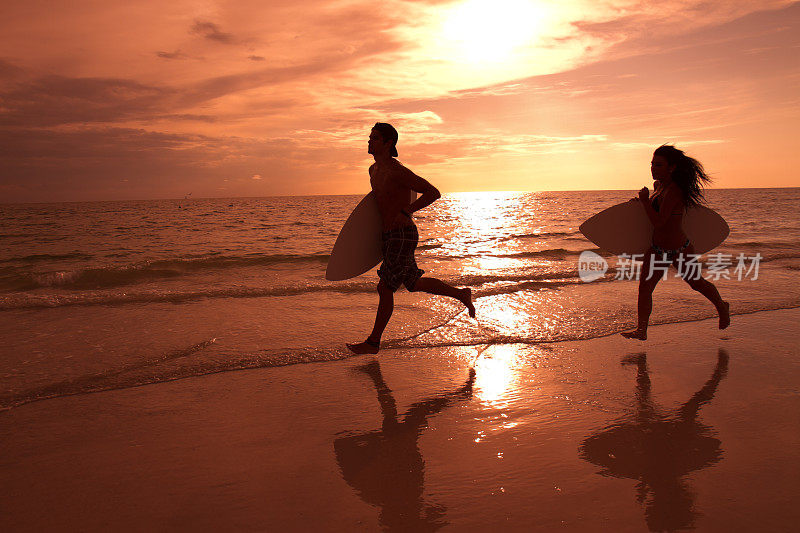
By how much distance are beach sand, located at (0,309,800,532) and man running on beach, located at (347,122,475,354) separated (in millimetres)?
557

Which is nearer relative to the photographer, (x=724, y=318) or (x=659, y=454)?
(x=659, y=454)

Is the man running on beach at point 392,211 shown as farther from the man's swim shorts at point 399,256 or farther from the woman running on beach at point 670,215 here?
the woman running on beach at point 670,215

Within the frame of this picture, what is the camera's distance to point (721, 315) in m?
4.82

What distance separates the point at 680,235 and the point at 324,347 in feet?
10.9

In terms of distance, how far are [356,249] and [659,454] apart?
116 inches

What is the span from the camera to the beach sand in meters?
2.05

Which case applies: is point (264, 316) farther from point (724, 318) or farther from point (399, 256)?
point (724, 318)

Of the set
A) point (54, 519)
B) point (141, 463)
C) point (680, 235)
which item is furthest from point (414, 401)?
point (680, 235)

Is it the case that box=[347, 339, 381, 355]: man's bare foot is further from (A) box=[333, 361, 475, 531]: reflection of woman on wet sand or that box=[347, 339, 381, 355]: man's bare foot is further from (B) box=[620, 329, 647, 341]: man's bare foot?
(B) box=[620, 329, 647, 341]: man's bare foot

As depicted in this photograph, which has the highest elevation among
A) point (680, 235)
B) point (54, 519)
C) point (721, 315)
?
point (680, 235)

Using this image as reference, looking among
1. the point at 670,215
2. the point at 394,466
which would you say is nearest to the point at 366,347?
the point at 394,466

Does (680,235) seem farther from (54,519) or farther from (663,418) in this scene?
(54,519)

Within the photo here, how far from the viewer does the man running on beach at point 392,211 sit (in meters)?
4.22

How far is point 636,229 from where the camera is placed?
510cm
